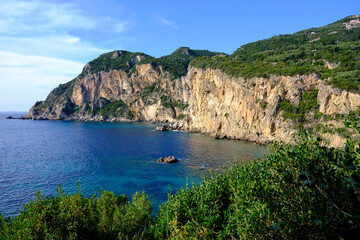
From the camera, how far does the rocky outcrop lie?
6388cm

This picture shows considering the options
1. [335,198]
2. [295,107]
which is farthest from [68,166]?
[295,107]

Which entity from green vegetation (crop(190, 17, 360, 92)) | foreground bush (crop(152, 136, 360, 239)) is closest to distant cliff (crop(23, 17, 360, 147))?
green vegetation (crop(190, 17, 360, 92))

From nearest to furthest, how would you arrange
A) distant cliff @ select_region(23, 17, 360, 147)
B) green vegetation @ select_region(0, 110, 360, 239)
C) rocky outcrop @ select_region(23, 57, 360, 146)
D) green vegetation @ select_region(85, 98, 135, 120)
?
green vegetation @ select_region(0, 110, 360, 239) < distant cliff @ select_region(23, 17, 360, 147) < rocky outcrop @ select_region(23, 57, 360, 146) < green vegetation @ select_region(85, 98, 135, 120)

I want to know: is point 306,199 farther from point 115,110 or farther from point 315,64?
point 115,110

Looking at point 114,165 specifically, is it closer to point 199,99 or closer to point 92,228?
point 92,228

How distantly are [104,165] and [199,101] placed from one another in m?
62.1

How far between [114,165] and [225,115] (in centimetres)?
5026

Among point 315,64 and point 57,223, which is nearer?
point 57,223

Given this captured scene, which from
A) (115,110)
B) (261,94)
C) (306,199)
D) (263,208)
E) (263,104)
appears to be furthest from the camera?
(115,110)

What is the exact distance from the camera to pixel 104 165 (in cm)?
4950

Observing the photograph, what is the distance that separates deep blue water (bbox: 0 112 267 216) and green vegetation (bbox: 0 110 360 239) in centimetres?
1686

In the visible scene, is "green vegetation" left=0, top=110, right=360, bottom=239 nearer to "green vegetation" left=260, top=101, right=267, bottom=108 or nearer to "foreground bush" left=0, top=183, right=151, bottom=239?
"foreground bush" left=0, top=183, right=151, bottom=239

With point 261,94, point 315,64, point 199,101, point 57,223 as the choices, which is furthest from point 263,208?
point 199,101

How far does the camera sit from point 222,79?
291ft
